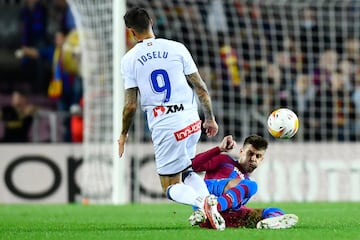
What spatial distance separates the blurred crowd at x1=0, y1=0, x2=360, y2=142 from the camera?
17688mm

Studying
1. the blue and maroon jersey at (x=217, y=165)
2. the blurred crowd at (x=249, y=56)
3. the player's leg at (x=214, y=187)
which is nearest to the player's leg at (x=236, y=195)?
the player's leg at (x=214, y=187)

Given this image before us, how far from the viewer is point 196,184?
900 centimetres

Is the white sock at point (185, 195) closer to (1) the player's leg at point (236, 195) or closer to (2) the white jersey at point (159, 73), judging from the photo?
(1) the player's leg at point (236, 195)

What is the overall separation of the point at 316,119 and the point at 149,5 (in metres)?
3.37

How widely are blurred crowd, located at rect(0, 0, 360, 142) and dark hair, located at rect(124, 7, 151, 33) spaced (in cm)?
830

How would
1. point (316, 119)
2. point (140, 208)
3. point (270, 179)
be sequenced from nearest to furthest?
point (140, 208), point (270, 179), point (316, 119)

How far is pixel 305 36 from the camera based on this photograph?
728 inches

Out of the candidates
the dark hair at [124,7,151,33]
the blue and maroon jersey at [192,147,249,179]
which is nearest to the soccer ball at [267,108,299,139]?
the blue and maroon jersey at [192,147,249,179]

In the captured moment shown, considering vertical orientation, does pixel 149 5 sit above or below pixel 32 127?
above

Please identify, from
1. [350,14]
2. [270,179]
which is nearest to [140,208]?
[270,179]

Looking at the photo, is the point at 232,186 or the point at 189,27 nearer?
the point at 232,186

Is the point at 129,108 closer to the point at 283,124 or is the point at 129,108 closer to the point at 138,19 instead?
the point at 138,19

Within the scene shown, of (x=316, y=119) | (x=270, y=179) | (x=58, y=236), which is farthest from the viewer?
(x=316, y=119)

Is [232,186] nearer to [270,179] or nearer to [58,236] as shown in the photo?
[58,236]
